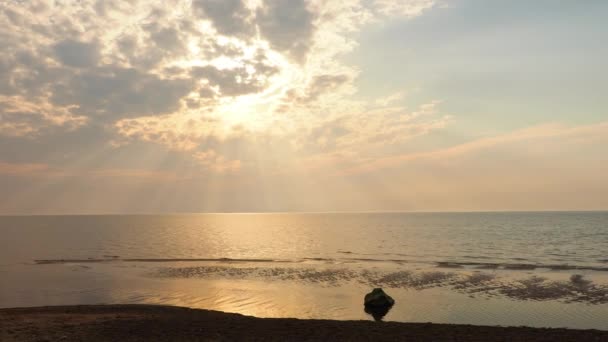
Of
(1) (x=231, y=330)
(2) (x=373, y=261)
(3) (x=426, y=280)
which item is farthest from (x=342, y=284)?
(2) (x=373, y=261)

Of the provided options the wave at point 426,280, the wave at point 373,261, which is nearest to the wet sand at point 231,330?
the wave at point 426,280

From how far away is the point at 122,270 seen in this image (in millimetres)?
56406

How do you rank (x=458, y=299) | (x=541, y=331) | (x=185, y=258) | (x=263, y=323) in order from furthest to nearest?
(x=185, y=258), (x=458, y=299), (x=263, y=323), (x=541, y=331)

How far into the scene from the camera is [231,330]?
22766 mm

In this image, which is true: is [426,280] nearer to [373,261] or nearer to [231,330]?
[373,261]

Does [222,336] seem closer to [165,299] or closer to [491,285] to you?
[165,299]

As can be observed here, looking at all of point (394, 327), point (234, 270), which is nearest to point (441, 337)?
point (394, 327)

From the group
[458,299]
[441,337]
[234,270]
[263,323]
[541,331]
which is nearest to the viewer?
[441,337]

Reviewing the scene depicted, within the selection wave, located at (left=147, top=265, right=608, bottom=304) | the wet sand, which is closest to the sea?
wave, located at (left=147, top=265, right=608, bottom=304)

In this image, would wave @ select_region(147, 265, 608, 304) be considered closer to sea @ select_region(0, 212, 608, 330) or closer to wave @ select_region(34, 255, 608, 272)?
sea @ select_region(0, 212, 608, 330)

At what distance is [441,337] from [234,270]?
38900 millimetres

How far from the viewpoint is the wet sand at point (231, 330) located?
21141 millimetres

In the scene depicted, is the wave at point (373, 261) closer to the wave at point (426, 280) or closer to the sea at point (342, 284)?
the sea at point (342, 284)

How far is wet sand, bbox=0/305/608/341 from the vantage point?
69.4 feet
